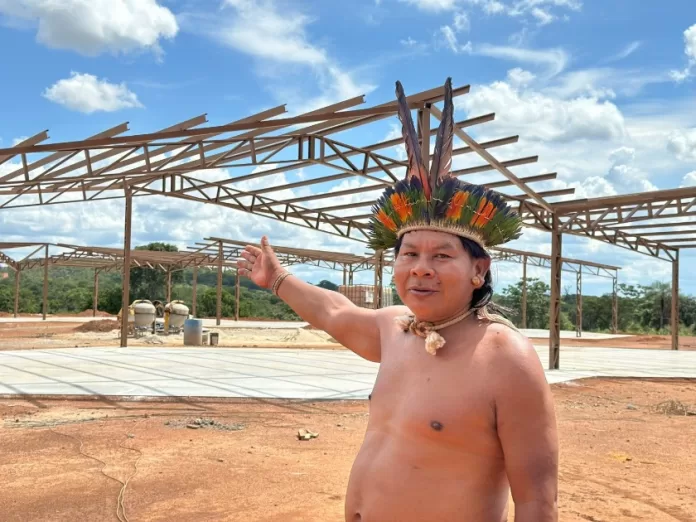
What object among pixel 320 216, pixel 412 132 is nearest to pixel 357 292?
pixel 320 216

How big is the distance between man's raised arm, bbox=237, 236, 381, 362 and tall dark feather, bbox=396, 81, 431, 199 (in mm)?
563

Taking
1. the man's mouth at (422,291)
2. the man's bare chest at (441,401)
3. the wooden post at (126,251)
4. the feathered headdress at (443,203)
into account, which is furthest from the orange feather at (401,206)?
the wooden post at (126,251)

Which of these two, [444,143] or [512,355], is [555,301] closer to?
[444,143]

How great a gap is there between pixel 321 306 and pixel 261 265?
1.23ft

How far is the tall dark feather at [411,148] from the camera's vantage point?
1.87m

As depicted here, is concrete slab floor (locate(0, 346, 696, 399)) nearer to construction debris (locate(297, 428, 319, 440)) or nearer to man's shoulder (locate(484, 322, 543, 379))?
construction debris (locate(297, 428, 319, 440))

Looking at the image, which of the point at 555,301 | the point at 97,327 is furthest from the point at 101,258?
the point at 555,301

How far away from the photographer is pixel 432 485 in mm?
1667

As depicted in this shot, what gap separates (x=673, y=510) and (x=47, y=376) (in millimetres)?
9429

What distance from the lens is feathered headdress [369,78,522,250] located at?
1789 millimetres

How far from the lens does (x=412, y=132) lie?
1950 mm

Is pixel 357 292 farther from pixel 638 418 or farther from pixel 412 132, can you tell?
pixel 412 132

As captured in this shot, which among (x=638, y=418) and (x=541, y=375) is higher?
(x=541, y=375)

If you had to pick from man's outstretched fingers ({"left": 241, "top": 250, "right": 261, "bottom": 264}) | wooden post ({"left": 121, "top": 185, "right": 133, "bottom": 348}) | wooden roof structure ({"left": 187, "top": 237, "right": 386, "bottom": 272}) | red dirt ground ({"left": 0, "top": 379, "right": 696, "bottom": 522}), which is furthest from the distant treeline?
man's outstretched fingers ({"left": 241, "top": 250, "right": 261, "bottom": 264})
